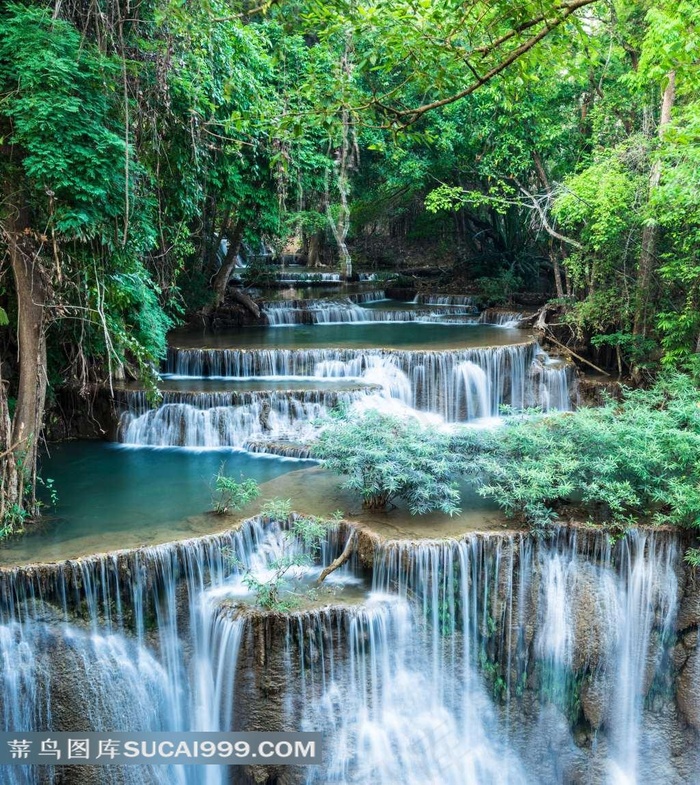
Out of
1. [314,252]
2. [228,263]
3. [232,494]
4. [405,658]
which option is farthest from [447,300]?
[405,658]

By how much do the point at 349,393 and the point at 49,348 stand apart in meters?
4.35

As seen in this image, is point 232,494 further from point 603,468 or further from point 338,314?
point 338,314

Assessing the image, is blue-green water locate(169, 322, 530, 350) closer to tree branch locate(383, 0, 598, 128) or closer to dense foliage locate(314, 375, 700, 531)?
dense foliage locate(314, 375, 700, 531)

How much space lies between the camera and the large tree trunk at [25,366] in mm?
7137

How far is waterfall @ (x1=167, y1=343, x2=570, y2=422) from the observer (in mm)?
12125

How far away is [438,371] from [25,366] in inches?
267

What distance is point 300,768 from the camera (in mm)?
6254

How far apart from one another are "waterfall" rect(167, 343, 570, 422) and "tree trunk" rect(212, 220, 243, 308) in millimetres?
3565

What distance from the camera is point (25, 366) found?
755cm

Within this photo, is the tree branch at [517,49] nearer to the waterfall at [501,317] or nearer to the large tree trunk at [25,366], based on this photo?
the large tree trunk at [25,366]

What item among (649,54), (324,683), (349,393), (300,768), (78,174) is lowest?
(300,768)

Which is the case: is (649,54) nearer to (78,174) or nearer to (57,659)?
(78,174)

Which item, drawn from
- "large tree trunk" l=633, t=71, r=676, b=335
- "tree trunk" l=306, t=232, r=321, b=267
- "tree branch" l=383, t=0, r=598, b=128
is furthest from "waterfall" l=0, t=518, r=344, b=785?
"tree trunk" l=306, t=232, r=321, b=267

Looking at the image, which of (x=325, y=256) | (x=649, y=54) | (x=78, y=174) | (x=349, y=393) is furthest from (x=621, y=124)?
(x=325, y=256)
